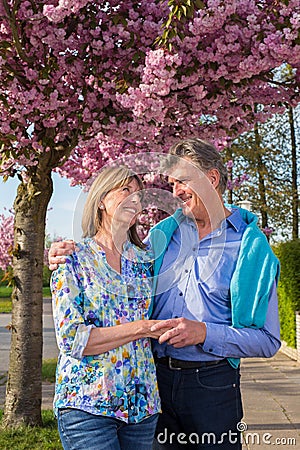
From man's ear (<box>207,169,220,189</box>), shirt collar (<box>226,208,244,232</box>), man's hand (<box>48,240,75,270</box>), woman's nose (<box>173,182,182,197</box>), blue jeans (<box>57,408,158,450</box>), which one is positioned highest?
man's ear (<box>207,169,220,189</box>)

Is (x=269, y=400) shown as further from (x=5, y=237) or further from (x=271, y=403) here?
(x=5, y=237)

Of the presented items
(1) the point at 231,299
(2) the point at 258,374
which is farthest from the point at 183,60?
(2) the point at 258,374

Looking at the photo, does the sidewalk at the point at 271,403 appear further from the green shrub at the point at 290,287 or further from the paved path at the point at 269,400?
the green shrub at the point at 290,287

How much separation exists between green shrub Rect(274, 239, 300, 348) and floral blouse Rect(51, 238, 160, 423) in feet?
32.4

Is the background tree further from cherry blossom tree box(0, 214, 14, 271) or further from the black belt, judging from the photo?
the black belt

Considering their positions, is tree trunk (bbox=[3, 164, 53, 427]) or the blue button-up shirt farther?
tree trunk (bbox=[3, 164, 53, 427])

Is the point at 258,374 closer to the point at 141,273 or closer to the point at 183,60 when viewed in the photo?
Answer: the point at 183,60

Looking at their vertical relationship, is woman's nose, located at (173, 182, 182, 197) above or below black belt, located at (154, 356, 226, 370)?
above

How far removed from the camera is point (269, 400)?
7.97 metres

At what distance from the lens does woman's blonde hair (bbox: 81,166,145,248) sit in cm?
270

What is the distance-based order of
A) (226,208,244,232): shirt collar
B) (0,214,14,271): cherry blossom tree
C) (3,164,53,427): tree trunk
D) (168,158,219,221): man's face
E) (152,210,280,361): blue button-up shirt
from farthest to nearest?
(0,214,14,271): cherry blossom tree < (3,164,53,427): tree trunk < (226,208,244,232): shirt collar < (168,158,219,221): man's face < (152,210,280,361): blue button-up shirt

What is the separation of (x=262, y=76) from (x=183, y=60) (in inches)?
33.3

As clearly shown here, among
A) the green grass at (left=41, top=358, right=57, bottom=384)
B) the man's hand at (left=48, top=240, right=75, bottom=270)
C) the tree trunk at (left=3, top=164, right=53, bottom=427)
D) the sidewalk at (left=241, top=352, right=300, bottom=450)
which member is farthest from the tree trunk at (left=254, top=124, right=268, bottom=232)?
the man's hand at (left=48, top=240, right=75, bottom=270)

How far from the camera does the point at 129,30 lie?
5.59 meters
